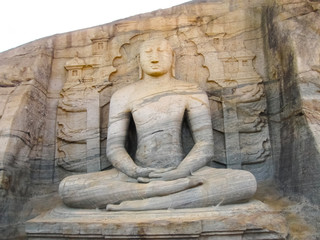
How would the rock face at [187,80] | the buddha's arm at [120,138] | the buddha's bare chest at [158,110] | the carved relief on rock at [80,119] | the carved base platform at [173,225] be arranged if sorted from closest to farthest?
the carved base platform at [173,225]
the buddha's arm at [120,138]
the rock face at [187,80]
the buddha's bare chest at [158,110]
the carved relief on rock at [80,119]

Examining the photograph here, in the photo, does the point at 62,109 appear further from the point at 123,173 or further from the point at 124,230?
the point at 124,230

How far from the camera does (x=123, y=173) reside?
4844 mm

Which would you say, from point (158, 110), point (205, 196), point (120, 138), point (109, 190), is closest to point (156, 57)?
point (158, 110)

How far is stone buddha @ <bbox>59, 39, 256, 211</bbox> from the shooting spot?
4086mm

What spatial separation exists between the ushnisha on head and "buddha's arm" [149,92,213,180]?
690mm

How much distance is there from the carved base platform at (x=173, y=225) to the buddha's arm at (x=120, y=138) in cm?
80

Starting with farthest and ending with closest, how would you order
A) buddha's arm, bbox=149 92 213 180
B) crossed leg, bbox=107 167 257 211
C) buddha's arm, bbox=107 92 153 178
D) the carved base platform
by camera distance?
buddha's arm, bbox=107 92 153 178
buddha's arm, bbox=149 92 213 180
crossed leg, bbox=107 167 257 211
the carved base platform

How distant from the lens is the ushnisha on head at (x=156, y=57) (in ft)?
18.7

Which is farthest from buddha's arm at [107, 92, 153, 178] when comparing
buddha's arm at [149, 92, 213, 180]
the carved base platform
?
the carved base platform

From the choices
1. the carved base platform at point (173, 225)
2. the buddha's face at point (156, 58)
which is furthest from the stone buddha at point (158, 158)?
the carved base platform at point (173, 225)

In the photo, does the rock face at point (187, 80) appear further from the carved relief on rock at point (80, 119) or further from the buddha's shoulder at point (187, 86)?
the buddha's shoulder at point (187, 86)

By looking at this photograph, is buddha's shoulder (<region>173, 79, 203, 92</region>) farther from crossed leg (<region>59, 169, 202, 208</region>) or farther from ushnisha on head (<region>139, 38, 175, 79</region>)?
crossed leg (<region>59, 169, 202, 208</region>)

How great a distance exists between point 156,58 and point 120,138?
1420 mm

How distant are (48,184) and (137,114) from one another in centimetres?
182
